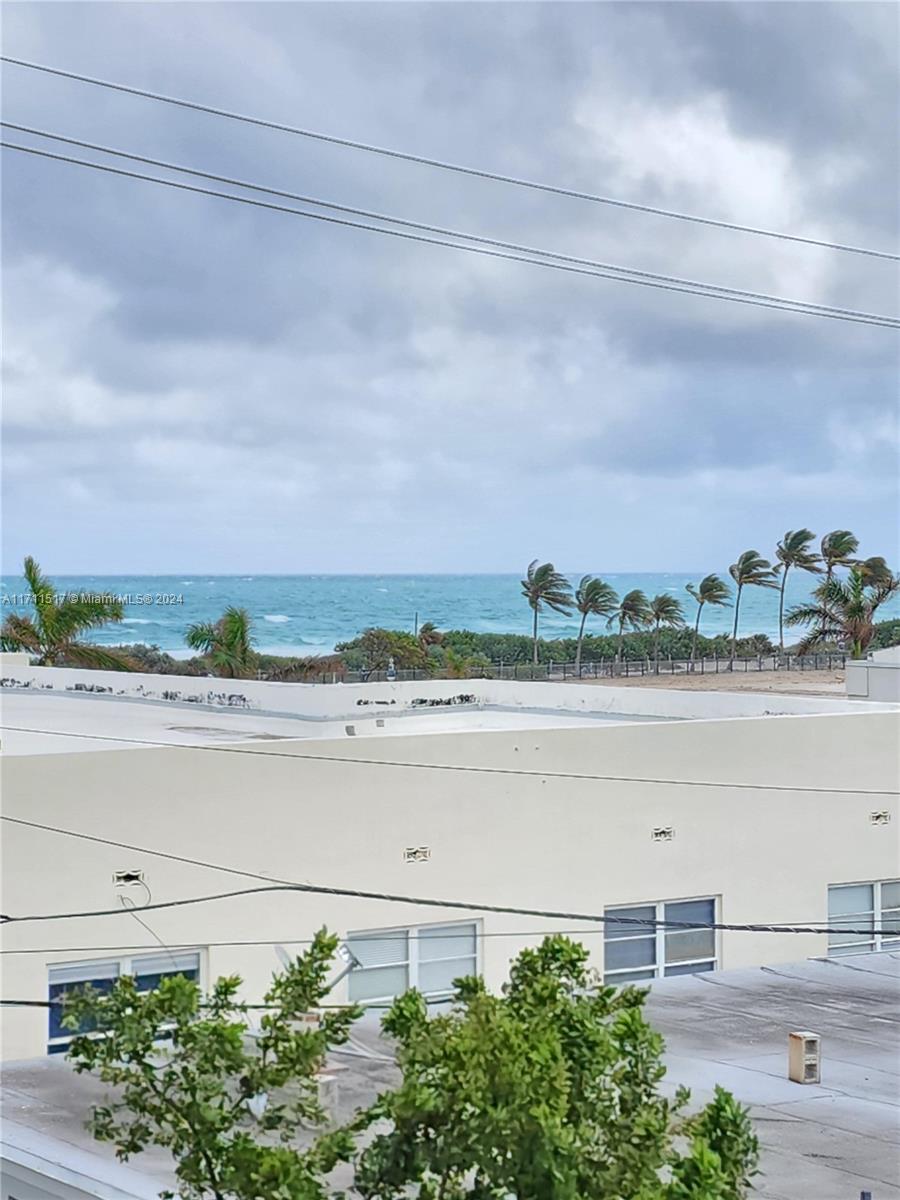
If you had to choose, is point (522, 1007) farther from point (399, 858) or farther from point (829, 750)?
point (829, 750)

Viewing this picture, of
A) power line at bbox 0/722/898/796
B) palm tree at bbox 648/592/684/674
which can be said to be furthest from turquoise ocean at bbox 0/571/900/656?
power line at bbox 0/722/898/796

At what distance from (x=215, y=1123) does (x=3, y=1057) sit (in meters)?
8.26

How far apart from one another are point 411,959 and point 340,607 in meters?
123

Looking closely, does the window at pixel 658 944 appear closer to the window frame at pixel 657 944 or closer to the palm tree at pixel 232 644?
the window frame at pixel 657 944

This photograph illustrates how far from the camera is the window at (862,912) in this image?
19.1 meters

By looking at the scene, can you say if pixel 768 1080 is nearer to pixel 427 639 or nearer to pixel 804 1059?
pixel 804 1059

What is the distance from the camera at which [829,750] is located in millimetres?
18969

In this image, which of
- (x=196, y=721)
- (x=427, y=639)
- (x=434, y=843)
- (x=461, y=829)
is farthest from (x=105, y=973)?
(x=427, y=639)

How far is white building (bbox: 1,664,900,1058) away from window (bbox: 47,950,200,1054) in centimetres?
3

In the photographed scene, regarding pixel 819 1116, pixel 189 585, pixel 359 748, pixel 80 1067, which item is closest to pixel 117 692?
pixel 359 748

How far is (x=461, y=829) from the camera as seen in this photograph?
16.6 meters

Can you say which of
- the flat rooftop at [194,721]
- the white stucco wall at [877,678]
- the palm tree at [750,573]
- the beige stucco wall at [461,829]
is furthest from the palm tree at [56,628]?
the palm tree at [750,573]

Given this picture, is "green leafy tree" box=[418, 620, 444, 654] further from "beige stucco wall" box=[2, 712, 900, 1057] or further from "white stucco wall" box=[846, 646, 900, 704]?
"beige stucco wall" box=[2, 712, 900, 1057]

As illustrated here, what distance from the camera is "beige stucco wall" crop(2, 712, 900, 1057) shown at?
47.8 feet
